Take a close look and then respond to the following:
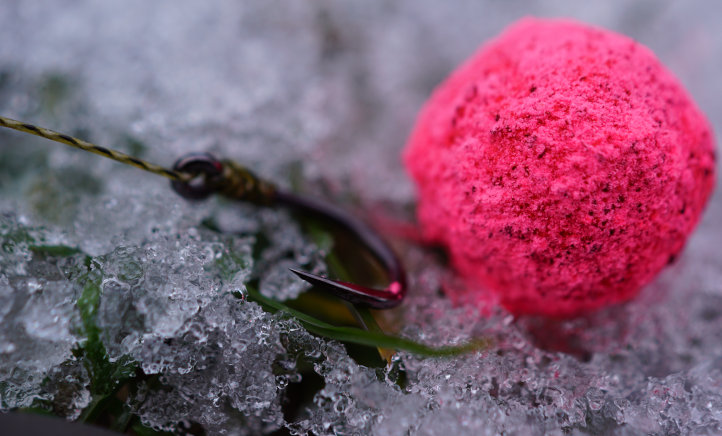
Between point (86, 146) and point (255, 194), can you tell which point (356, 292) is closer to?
point (255, 194)

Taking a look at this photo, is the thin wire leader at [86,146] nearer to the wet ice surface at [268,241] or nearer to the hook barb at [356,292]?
the wet ice surface at [268,241]

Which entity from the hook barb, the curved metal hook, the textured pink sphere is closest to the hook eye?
the curved metal hook

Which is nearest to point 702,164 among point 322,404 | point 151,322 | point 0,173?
point 322,404

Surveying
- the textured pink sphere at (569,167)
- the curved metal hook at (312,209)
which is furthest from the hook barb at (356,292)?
the textured pink sphere at (569,167)

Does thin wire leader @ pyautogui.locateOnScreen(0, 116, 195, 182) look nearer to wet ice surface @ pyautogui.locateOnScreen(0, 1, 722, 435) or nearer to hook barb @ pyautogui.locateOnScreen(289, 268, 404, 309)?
wet ice surface @ pyautogui.locateOnScreen(0, 1, 722, 435)

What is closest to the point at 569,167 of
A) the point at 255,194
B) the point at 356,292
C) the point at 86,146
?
the point at 356,292

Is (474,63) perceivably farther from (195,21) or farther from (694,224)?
(195,21)
